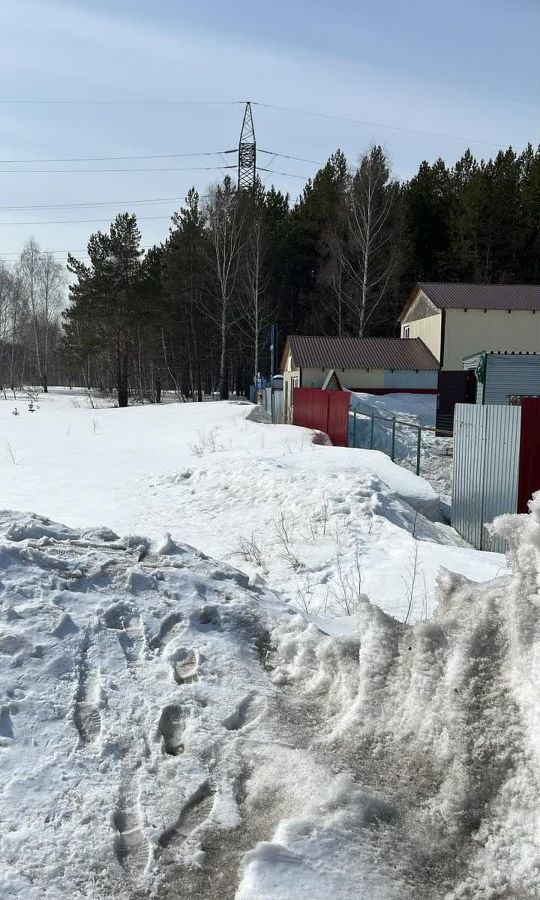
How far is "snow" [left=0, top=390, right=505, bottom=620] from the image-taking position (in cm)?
707

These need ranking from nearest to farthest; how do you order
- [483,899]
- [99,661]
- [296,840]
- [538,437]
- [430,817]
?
1. [483,899]
2. [296,840]
3. [430,817]
4. [99,661]
5. [538,437]

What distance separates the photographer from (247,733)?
2.86 metres

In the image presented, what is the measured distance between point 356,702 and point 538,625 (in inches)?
33.5

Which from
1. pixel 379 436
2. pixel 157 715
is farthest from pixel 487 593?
pixel 379 436

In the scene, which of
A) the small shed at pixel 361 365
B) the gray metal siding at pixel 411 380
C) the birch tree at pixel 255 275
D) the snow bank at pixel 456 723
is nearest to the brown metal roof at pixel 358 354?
the small shed at pixel 361 365

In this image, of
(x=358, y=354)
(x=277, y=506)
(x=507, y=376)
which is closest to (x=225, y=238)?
(x=358, y=354)

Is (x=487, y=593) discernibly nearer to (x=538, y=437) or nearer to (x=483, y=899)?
(x=483, y=899)

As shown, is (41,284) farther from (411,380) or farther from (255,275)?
(411,380)

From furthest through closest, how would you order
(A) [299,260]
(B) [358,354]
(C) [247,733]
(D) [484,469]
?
(A) [299,260], (B) [358,354], (D) [484,469], (C) [247,733]

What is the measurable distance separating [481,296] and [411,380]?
17.6 ft

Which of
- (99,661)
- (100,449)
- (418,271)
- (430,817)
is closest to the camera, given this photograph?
(430,817)

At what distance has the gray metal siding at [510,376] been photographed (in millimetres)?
23078

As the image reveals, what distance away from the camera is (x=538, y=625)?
2354 mm

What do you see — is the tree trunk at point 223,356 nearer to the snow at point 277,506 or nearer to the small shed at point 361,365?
the small shed at point 361,365
